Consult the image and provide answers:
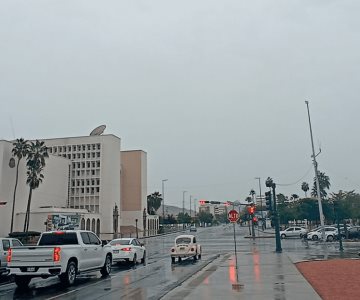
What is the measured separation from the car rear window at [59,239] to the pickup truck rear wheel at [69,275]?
41.3 inches

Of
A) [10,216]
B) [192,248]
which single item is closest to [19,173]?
[10,216]

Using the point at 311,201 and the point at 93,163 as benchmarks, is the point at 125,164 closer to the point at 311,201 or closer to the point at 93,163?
the point at 93,163

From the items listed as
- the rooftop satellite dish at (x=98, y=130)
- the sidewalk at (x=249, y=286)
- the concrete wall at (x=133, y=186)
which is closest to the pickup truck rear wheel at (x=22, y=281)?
the sidewalk at (x=249, y=286)

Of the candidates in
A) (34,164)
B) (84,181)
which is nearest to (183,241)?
(34,164)

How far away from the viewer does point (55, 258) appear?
14.8m

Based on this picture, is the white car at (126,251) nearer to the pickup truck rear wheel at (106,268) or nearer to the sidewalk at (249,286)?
the pickup truck rear wheel at (106,268)

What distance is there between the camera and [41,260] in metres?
14.8

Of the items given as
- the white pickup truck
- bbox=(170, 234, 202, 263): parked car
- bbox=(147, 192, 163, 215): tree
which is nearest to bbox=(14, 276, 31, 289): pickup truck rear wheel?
the white pickup truck

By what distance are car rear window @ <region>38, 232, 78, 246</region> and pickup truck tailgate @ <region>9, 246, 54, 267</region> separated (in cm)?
165

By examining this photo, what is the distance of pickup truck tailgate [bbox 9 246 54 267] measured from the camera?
583 inches

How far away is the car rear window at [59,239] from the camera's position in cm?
1659

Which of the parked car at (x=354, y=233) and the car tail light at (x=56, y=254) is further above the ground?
the parked car at (x=354, y=233)

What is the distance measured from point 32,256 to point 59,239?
187 centimetres

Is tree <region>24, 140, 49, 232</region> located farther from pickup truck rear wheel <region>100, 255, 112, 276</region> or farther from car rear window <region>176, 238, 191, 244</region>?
pickup truck rear wheel <region>100, 255, 112, 276</region>
